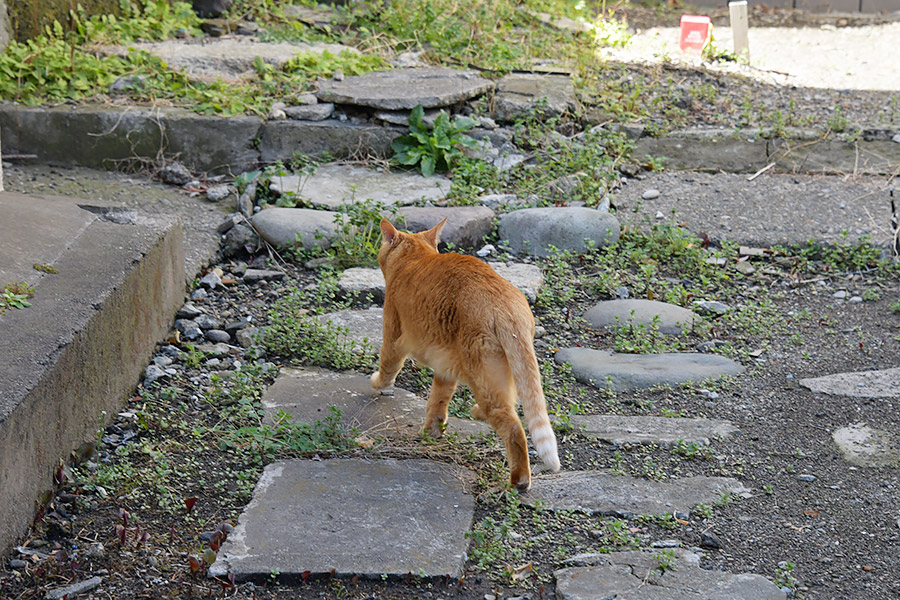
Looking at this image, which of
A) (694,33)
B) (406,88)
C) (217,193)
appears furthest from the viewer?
(694,33)

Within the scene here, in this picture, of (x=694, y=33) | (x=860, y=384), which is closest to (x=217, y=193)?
(x=860, y=384)

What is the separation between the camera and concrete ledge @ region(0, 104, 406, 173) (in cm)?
623

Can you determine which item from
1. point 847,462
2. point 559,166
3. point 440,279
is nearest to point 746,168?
point 559,166

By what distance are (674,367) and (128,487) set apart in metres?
2.48

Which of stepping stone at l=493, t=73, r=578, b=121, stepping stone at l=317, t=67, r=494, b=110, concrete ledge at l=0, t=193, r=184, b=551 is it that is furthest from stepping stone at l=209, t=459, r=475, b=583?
stepping stone at l=493, t=73, r=578, b=121

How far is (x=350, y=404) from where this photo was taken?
3.80 meters

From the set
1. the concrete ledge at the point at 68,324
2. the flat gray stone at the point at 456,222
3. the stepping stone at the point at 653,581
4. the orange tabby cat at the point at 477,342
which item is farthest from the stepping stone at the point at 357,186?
the stepping stone at the point at 653,581

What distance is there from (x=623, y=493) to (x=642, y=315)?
170 cm

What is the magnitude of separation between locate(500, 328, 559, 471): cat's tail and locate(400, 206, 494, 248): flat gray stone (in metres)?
2.39

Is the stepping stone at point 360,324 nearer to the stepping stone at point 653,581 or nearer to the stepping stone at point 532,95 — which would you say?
the stepping stone at point 653,581

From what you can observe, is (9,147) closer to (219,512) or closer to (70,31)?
(70,31)

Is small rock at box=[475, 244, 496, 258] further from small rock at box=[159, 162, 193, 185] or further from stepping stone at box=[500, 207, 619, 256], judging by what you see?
small rock at box=[159, 162, 193, 185]

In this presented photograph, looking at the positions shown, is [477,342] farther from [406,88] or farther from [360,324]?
[406,88]

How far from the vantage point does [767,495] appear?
A: 3.28 meters
